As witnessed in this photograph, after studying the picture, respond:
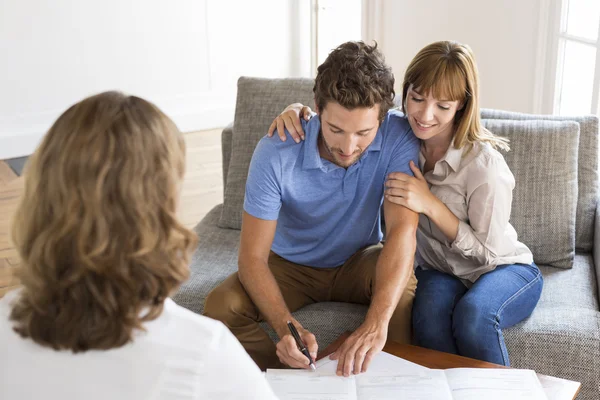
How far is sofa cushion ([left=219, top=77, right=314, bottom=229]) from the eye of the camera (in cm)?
245

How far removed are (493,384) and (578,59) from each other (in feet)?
6.59

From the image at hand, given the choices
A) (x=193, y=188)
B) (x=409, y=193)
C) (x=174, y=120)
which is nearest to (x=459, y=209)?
(x=409, y=193)

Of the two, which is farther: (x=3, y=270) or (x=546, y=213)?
(x=3, y=270)

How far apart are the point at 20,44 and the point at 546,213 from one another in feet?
11.0

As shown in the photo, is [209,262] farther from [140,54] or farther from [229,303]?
[140,54]

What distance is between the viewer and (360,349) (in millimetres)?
1598

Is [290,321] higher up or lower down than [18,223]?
lower down

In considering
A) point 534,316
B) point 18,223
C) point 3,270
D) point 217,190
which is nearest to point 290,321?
point 534,316

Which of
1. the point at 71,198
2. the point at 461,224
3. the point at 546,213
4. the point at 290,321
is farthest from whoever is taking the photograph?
the point at 546,213

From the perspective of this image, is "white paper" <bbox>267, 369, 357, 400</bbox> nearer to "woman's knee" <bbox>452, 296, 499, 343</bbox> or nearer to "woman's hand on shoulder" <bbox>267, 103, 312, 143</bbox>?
"woman's knee" <bbox>452, 296, 499, 343</bbox>

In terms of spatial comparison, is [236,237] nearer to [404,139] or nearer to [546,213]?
[404,139]

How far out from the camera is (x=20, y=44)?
4355 millimetres

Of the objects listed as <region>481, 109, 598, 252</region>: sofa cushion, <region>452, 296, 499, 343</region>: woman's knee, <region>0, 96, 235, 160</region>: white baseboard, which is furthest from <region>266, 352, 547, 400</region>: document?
<region>0, 96, 235, 160</region>: white baseboard

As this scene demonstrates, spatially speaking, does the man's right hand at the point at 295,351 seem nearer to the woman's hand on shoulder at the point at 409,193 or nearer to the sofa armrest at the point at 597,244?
the woman's hand on shoulder at the point at 409,193
